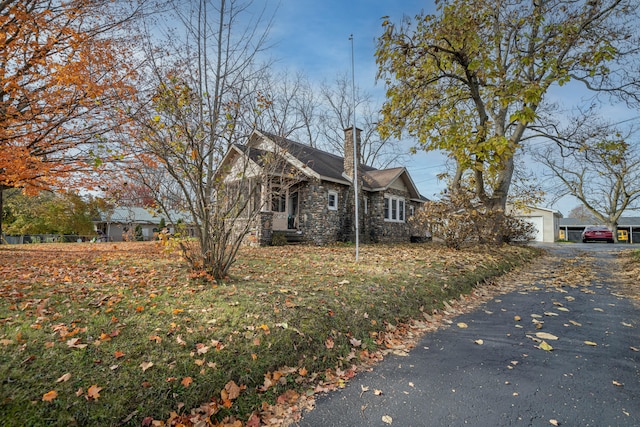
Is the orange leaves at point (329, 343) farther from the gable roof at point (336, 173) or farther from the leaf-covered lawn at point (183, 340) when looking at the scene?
the gable roof at point (336, 173)

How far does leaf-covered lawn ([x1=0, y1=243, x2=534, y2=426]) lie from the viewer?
99.4 inches

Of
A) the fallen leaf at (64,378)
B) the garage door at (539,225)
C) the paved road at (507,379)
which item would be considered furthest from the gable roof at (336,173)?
the garage door at (539,225)

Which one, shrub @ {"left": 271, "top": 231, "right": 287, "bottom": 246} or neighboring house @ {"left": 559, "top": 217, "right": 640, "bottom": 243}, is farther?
neighboring house @ {"left": 559, "top": 217, "right": 640, "bottom": 243}

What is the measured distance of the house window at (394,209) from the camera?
18484 mm

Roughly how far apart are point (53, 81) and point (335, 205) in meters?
11.7

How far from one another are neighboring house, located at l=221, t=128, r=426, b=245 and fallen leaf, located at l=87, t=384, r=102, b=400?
9.96m

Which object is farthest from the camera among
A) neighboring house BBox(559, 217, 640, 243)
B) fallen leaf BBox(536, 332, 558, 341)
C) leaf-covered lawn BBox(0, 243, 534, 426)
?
neighboring house BBox(559, 217, 640, 243)

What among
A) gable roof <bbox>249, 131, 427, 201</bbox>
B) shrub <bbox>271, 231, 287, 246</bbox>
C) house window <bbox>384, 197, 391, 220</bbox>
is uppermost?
gable roof <bbox>249, 131, 427, 201</bbox>

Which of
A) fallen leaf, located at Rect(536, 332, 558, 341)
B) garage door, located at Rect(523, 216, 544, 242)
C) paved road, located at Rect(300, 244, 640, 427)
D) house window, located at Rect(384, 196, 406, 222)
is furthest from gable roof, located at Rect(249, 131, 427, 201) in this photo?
garage door, located at Rect(523, 216, 544, 242)

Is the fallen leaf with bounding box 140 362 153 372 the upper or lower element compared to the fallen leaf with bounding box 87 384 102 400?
upper

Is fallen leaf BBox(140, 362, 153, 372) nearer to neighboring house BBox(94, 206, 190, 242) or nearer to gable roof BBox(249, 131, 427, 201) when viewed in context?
gable roof BBox(249, 131, 427, 201)

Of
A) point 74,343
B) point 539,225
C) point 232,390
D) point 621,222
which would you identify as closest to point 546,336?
point 232,390

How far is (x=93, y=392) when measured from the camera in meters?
2.47

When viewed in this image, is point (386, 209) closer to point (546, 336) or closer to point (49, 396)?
point (546, 336)
